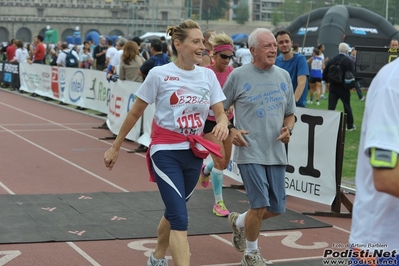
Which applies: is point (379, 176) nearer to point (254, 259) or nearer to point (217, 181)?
point (254, 259)

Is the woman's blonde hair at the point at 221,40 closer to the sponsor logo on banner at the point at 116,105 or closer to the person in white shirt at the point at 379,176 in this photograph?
the person in white shirt at the point at 379,176

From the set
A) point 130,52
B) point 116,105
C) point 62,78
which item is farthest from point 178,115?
point 62,78

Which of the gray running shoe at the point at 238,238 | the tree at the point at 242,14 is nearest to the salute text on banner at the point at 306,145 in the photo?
the gray running shoe at the point at 238,238

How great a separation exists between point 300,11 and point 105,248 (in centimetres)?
4007

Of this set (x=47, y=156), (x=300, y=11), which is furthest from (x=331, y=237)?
(x=300, y=11)

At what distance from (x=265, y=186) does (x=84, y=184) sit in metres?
4.54

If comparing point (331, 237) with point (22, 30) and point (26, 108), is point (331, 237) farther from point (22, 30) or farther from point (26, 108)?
point (22, 30)

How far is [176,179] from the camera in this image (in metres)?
5.27

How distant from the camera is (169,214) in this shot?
5.18 metres

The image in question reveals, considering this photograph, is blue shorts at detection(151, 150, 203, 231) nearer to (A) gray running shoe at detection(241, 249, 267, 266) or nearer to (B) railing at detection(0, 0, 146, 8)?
(A) gray running shoe at detection(241, 249, 267, 266)

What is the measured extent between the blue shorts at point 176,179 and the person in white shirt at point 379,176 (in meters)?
2.35

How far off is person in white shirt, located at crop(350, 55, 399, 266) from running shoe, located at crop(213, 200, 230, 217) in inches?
208

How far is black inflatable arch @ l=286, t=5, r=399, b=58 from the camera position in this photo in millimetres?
30828

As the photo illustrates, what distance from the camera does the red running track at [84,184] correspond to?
6.50m
